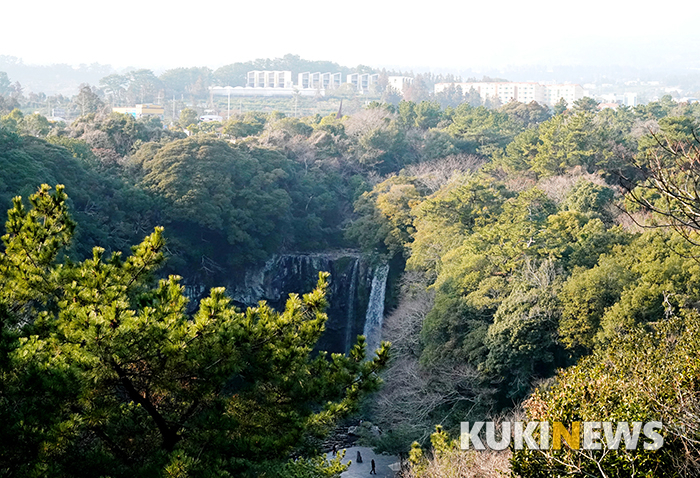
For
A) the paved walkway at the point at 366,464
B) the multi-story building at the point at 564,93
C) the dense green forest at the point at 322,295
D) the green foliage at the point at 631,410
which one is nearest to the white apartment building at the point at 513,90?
the multi-story building at the point at 564,93

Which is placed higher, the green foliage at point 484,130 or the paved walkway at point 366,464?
the green foliage at point 484,130

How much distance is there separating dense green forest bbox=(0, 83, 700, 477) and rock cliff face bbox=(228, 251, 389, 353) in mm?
763

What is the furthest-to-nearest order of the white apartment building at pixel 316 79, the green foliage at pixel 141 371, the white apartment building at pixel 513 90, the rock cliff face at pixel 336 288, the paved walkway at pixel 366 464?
the white apartment building at pixel 513 90 < the white apartment building at pixel 316 79 < the rock cliff face at pixel 336 288 < the paved walkway at pixel 366 464 < the green foliage at pixel 141 371

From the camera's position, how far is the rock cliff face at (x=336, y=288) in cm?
2389

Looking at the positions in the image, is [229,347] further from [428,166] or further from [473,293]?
[428,166]

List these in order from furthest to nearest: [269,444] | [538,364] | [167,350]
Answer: [538,364] → [269,444] → [167,350]

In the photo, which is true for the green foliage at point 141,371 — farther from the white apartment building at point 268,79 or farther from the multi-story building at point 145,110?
the white apartment building at point 268,79

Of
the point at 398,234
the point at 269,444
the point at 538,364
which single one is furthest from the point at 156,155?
the point at 269,444

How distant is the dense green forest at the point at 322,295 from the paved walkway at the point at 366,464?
1.04m

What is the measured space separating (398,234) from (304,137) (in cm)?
1076

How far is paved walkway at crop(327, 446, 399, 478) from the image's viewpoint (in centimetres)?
1562

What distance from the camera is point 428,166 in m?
32.2

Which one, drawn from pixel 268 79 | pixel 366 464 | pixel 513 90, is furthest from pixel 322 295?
pixel 513 90

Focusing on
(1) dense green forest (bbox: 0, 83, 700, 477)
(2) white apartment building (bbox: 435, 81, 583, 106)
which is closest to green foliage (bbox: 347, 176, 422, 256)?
(1) dense green forest (bbox: 0, 83, 700, 477)
